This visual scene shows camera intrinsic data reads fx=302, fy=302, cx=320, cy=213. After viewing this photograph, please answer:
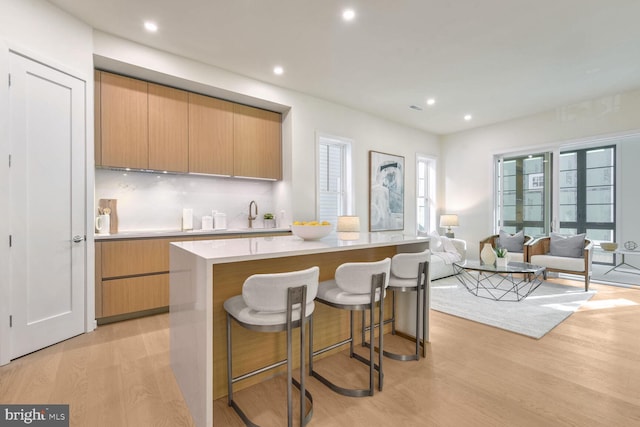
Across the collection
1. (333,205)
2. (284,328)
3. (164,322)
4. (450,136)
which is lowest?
(164,322)

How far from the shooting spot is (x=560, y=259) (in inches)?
182

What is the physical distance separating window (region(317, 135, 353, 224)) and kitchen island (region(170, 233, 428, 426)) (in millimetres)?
2645

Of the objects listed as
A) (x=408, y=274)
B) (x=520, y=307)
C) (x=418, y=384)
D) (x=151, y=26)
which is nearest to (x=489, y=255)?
(x=520, y=307)

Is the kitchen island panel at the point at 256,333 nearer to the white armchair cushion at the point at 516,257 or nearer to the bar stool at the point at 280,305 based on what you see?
the bar stool at the point at 280,305

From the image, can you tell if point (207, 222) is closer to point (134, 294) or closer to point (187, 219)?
point (187, 219)

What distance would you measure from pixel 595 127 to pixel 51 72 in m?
7.22

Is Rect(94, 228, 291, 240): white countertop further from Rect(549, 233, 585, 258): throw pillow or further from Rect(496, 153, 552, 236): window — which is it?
Rect(496, 153, 552, 236): window

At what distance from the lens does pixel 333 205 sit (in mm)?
5309

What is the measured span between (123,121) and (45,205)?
120cm

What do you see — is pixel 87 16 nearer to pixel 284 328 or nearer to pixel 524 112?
pixel 284 328

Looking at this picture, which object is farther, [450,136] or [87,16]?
[450,136]

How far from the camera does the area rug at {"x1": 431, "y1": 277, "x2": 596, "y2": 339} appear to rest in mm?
3111

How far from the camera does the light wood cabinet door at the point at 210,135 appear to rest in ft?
12.6

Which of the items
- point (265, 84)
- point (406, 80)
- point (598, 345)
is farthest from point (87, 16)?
point (598, 345)
